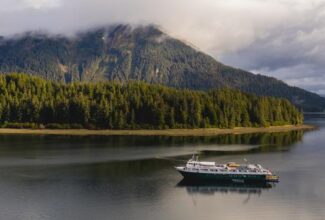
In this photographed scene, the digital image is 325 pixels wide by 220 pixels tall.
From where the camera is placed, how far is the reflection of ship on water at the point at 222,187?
4279 inches

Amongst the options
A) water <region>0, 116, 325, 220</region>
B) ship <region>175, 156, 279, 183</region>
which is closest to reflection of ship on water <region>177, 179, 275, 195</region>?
water <region>0, 116, 325, 220</region>

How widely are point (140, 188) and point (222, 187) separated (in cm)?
1860

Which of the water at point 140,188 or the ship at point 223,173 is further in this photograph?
the ship at point 223,173

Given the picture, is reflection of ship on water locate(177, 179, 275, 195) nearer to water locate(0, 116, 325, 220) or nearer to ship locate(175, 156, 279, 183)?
water locate(0, 116, 325, 220)

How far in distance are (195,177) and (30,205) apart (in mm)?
40633

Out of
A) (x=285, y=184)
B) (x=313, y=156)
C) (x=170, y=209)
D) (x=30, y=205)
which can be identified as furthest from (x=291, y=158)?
(x=30, y=205)

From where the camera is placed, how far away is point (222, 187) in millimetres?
114000

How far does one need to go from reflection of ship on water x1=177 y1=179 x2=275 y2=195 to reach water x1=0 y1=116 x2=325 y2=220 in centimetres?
20

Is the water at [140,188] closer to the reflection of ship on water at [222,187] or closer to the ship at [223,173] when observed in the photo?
the reflection of ship on water at [222,187]

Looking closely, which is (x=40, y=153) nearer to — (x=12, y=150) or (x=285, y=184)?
(x=12, y=150)

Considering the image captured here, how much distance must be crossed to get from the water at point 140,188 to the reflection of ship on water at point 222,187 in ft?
0.67

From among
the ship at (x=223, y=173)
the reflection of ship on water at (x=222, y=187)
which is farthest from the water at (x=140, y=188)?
the ship at (x=223, y=173)

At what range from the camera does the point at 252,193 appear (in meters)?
108

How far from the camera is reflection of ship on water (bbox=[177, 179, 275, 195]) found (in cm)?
10869
